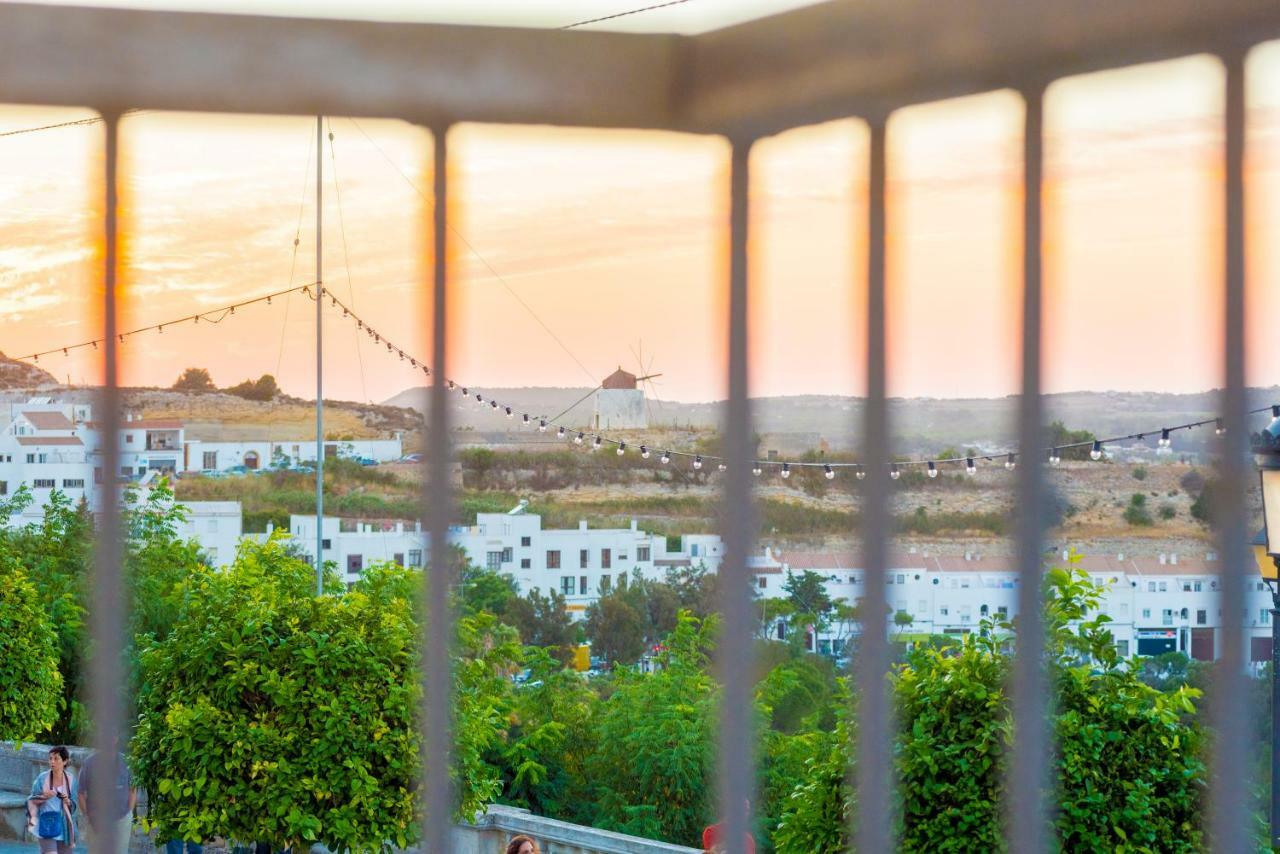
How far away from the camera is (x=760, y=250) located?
0.78m

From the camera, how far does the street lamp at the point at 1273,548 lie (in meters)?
0.95

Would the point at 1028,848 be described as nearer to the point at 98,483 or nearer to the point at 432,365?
the point at 432,365

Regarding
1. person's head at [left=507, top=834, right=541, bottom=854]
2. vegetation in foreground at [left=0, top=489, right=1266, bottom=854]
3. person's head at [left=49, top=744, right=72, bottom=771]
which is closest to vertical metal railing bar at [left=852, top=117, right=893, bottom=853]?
person's head at [left=507, top=834, right=541, bottom=854]

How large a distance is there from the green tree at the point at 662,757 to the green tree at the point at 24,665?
76.5 inches

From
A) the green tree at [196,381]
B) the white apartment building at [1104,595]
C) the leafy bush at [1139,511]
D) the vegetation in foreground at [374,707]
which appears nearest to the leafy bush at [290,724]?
the vegetation in foreground at [374,707]

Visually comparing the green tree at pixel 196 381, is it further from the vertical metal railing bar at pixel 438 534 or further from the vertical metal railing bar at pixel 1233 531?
the vertical metal railing bar at pixel 1233 531

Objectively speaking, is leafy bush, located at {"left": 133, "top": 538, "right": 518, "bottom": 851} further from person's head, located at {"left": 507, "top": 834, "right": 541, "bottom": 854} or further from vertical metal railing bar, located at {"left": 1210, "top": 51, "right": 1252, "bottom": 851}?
vertical metal railing bar, located at {"left": 1210, "top": 51, "right": 1252, "bottom": 851}

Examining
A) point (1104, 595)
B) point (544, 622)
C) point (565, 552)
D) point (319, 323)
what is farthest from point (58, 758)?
point (1104, 595)

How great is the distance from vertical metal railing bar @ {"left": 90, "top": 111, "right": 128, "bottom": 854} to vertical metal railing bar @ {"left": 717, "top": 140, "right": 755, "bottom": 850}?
13.0 inches

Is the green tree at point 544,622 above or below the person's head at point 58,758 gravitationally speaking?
above

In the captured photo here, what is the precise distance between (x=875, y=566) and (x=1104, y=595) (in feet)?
2.87

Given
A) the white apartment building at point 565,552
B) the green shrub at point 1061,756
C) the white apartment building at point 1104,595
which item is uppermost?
the white apartment building at point 1104,595

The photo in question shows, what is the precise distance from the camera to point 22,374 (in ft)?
11.1

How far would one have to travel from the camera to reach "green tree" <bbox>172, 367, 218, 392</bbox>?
12.5 feet
